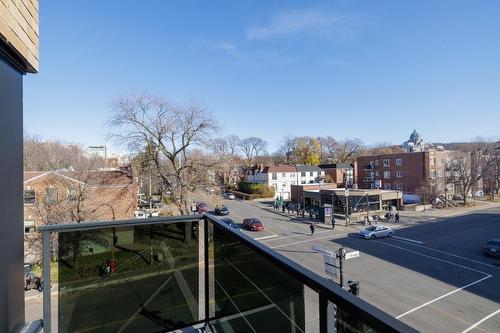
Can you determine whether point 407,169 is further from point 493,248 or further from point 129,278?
point 129,278

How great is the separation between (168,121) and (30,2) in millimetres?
18144

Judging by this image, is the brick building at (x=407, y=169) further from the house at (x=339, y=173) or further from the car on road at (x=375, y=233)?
the car on road at (x=375, y=233)

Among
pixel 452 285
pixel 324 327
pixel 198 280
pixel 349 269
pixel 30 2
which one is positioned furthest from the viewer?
pixel 349 269

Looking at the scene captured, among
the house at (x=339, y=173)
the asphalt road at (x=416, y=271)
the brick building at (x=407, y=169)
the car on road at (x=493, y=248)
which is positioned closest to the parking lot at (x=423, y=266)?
the asphalt road at (x=416, y=271)

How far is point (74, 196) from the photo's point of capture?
17.2 meters

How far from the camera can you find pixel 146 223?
10.1ft

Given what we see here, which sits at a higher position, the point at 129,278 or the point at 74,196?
the point at 129,278

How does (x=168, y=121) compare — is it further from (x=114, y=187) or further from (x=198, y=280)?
(x=198, y=280)

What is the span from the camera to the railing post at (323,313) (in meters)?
1.16

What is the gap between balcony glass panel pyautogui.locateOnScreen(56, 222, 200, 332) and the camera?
2.93 metres

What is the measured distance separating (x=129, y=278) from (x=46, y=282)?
29.0 inches

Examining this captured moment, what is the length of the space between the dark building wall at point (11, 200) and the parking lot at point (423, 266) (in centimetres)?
1015

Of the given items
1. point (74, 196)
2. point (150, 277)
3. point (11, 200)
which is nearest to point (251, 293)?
point (150, 277)

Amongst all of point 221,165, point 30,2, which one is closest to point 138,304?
point 30,2
